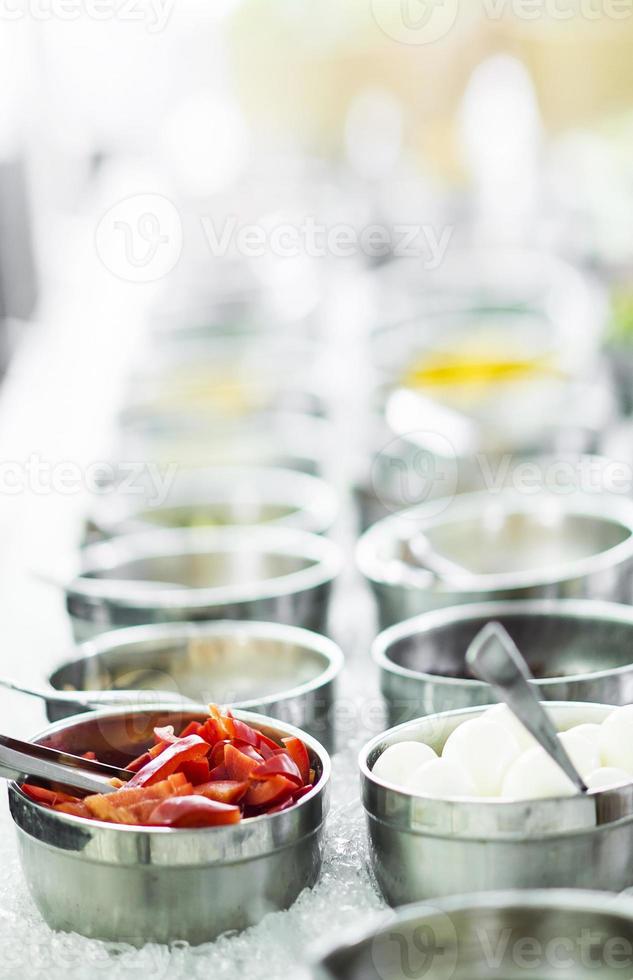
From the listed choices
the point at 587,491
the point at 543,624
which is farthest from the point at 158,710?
the point at 587,491

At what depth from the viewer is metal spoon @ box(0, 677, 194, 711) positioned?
A: 4.14 feet

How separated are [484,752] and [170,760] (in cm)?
25

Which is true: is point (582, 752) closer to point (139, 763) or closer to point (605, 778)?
point (605, 778)

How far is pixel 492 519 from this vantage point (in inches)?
69.0

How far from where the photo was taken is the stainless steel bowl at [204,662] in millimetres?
1390

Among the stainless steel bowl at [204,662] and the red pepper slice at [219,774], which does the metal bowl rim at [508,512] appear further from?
the red pepper slice at [219,774]

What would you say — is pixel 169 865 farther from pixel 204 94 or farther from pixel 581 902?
pixel 204 94

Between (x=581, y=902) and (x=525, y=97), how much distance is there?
8704 millimetres

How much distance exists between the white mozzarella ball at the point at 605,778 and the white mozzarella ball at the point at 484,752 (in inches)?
2.6

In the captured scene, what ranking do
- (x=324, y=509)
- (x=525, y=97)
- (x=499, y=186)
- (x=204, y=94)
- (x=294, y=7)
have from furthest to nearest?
(x=204, y=94) < (x=294, y=7) < (x=525, y=97) < (x=499, y=186) < (x=324, y=509)

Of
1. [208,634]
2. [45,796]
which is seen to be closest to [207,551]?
[208,634]

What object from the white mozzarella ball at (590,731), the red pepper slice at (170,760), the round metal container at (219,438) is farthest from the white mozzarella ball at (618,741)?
the round metal container at (219,438)

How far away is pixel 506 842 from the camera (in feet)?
3.04

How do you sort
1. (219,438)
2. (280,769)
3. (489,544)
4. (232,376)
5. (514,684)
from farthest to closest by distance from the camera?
(232,376)
(219,438)
(489,544)
(280,769)
(514,684)
